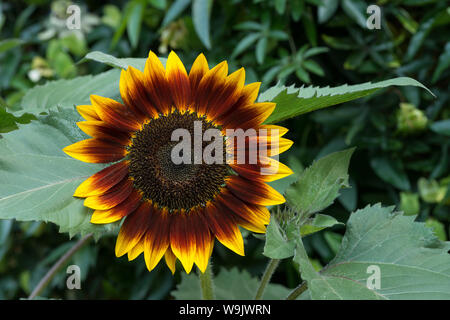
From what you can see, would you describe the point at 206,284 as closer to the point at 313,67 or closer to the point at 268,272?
the point at 268,272

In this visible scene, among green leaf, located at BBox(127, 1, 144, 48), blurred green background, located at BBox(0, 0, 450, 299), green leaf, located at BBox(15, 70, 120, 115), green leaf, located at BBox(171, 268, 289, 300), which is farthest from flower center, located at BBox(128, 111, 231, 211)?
green leaf, located at BBox(127, 1, 144, 48)

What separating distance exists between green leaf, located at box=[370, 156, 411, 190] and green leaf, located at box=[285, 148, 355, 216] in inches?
13.5

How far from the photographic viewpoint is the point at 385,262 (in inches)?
16.1

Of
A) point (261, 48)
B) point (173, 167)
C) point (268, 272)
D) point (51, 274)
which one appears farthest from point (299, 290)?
point (261, 48)

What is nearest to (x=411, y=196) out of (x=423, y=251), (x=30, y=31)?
(x=423, y=251)

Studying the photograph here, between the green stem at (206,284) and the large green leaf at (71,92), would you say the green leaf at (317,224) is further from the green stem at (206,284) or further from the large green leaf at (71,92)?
the large green leaf at (71,92)

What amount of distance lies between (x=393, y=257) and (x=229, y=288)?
→ 28 cm

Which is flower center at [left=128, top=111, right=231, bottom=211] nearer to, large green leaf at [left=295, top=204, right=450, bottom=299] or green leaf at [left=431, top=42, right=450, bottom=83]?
large green leaf at [left=295, top=204, right=450, bottom=299]

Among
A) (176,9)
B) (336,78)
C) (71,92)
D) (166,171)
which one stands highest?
(176,9)

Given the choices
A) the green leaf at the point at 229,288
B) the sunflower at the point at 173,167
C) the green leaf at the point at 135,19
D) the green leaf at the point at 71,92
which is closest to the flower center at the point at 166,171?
the sunflower at the point at 173,167

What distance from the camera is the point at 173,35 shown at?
0.83 metres

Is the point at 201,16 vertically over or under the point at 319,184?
over

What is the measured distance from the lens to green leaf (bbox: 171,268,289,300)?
598mm

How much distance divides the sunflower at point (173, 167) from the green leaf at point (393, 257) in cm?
9
